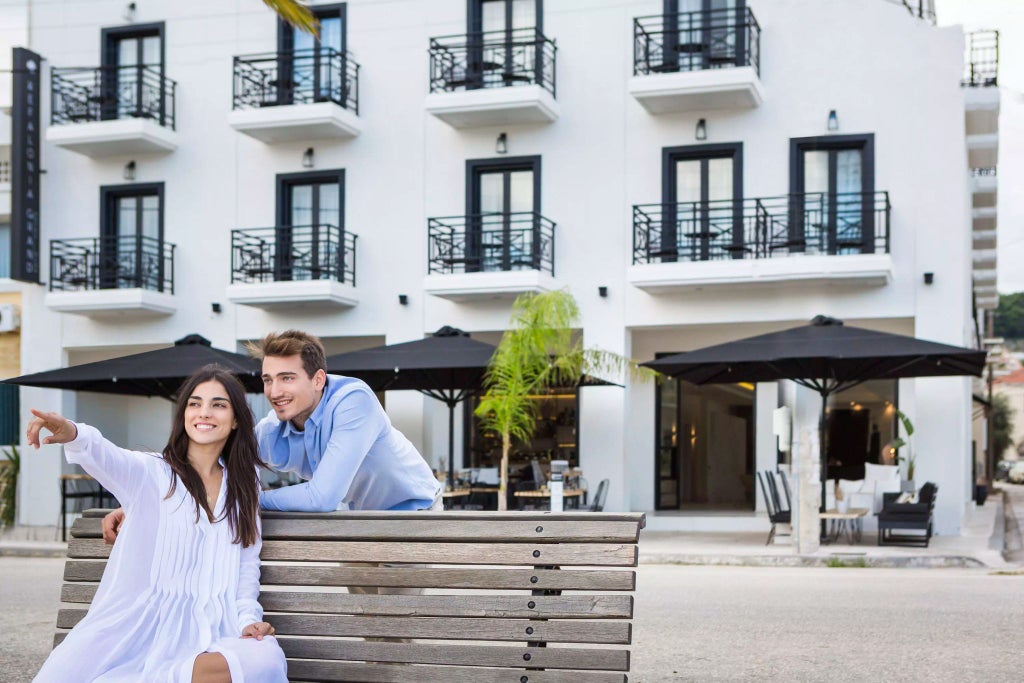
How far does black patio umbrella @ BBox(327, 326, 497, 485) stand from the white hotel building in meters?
2.52

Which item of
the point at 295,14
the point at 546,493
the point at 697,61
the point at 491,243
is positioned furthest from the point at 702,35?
the point at 295,14

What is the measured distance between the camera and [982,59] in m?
21.3

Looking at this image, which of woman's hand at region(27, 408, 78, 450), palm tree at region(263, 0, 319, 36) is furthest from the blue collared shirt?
palm tree at region(263, 0, 319, 36)

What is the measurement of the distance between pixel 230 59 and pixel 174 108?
4.96ft

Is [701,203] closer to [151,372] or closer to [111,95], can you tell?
[151,372]

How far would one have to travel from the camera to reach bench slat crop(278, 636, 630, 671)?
13.2 feet

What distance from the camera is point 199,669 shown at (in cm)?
391

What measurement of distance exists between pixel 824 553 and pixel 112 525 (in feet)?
42.8

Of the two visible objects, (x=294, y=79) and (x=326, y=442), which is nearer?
(x=326, y=442)

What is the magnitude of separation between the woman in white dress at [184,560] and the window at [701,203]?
16.8 m

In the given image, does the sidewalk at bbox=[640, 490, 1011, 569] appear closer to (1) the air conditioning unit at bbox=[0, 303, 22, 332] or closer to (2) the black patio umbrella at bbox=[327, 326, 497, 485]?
(2) the black patio umbrella at bbox=[327, 326, 497, 485]

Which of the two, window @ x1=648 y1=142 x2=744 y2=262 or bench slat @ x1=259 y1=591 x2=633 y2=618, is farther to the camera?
window @ x1=648 y1=142 x2=744 y2=262

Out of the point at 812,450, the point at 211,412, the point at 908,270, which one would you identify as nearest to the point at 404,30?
the point at 908,270

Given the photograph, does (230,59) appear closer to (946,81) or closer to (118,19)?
(118,19)
